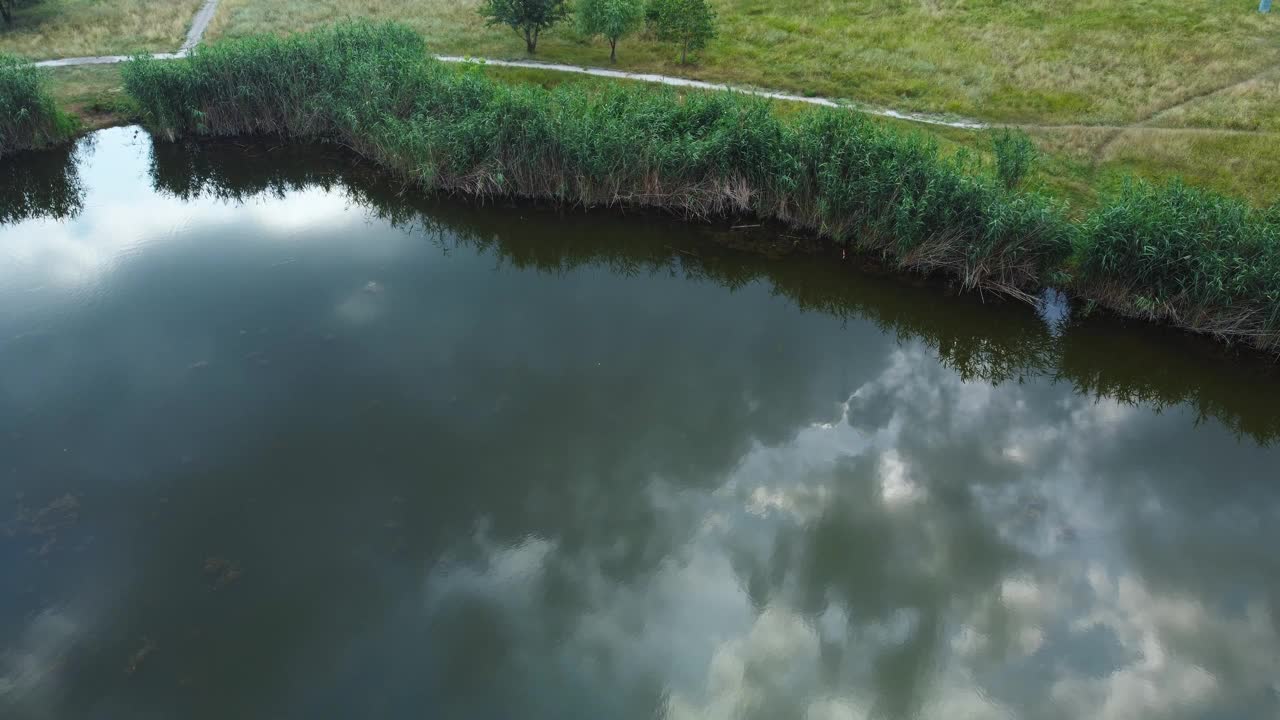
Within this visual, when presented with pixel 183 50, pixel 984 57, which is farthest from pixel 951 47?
pixel 183 50

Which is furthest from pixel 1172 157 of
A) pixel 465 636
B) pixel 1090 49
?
pixel 465 636

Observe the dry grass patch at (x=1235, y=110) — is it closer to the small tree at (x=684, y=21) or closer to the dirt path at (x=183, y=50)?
the small tree at (x=684, y=21)

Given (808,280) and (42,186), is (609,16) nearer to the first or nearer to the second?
(808,280)

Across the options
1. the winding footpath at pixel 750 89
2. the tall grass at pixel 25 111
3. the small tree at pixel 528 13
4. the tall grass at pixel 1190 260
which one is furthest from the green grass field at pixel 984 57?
the tall grass at pixel 1190 260

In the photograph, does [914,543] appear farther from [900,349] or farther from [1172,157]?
[1172,157]

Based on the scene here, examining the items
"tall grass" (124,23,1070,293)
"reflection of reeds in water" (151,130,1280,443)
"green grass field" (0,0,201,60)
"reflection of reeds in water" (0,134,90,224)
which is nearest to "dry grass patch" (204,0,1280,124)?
"green grass field" (0,0,201,60)

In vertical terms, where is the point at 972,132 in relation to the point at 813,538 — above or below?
above
